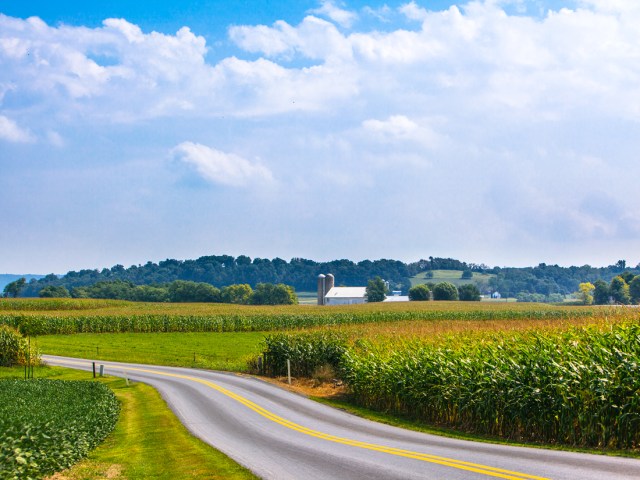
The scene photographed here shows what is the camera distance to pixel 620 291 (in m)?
174

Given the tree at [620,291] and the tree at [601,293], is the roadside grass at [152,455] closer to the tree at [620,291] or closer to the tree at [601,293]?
the tree at [620,291]

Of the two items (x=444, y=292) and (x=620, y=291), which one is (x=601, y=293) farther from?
(x=444, y=292)

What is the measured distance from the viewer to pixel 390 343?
40.7 meters

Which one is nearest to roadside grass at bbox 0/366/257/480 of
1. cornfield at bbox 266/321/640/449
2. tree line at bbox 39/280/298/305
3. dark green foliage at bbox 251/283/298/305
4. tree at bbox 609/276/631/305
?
cornfield at bbox 266/321/640/449

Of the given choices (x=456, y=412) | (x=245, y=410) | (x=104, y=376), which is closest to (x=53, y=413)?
(x=245, y=410)

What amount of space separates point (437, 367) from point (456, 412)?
2276 mm

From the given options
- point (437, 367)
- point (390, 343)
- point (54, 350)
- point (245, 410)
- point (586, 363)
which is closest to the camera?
point (586, 363)

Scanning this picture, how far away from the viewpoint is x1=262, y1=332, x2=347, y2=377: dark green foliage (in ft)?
156

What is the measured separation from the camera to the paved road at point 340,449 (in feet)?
57.9

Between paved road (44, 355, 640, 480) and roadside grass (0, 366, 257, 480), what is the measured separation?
2.22ft

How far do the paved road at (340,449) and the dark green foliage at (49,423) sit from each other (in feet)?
13.2

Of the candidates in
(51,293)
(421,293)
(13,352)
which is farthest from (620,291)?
(13,352)

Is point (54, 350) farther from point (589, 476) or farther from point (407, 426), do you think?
point (589, 476)

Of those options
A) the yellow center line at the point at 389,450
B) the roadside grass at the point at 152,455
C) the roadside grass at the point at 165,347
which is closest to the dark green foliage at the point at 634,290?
the roadside grass at the point at 165,347
